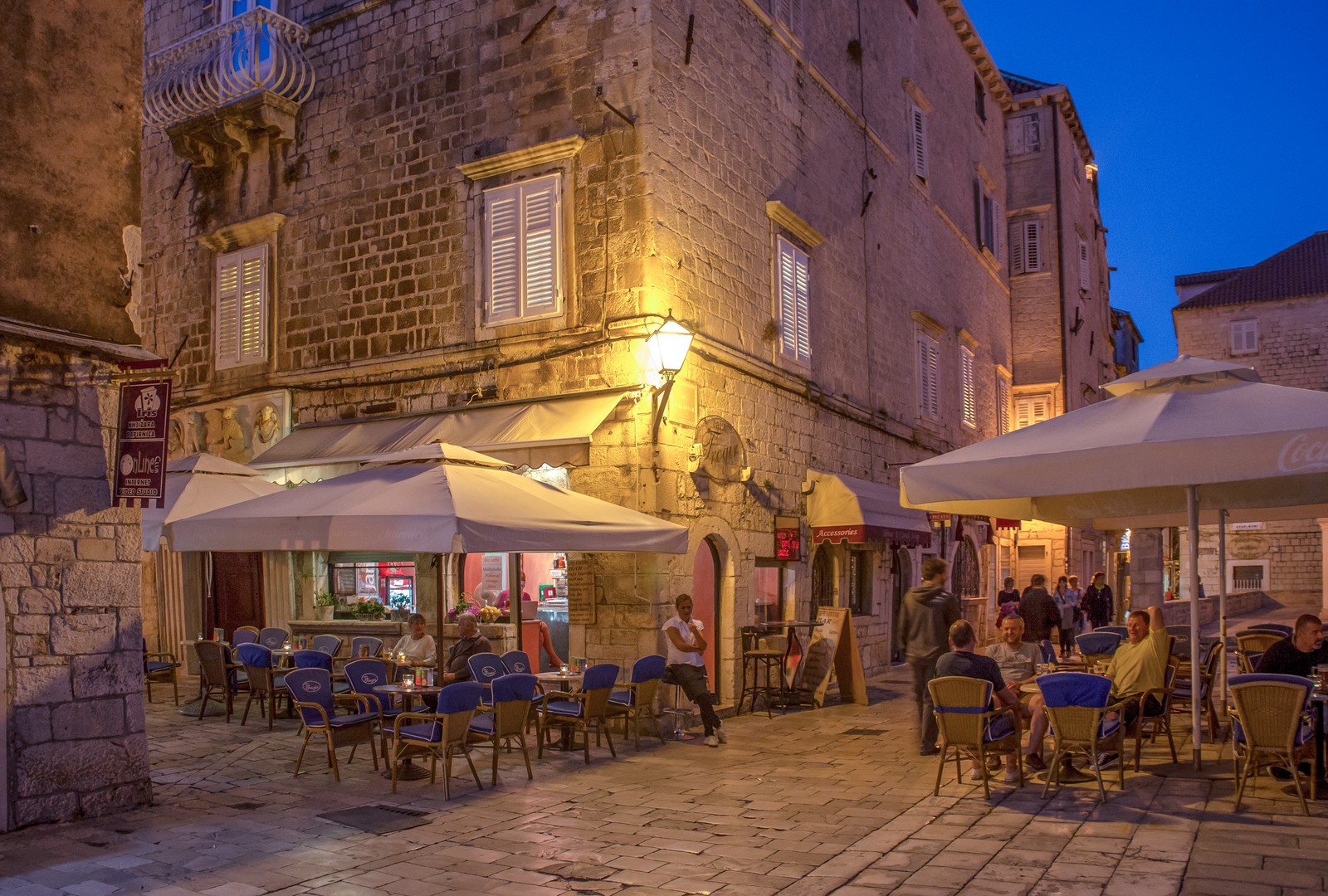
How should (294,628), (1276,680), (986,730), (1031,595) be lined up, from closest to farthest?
(1276,680)
(986,730)
(294,628)
(1031,595)

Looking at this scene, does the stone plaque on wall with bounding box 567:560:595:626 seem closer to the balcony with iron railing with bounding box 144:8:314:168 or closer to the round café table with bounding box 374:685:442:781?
the round café table with bounding box 374:685:442:781

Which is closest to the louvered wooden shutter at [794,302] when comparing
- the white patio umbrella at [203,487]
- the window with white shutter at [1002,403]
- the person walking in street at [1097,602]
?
the white patio umbrella at [203,487]

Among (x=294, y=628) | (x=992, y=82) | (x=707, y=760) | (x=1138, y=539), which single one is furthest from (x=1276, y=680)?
(x=992, y=82)

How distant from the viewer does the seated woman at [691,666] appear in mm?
10484

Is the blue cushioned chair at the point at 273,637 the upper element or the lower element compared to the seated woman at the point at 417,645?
lower

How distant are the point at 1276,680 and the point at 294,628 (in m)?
11.0

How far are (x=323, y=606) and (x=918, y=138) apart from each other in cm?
1399

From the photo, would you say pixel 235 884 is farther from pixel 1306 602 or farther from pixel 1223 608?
pixel 1306 602

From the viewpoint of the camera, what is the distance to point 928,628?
31.4 ft

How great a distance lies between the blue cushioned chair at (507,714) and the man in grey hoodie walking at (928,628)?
10.8ft

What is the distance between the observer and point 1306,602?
119 ft

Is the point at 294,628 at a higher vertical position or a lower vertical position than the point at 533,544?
lower

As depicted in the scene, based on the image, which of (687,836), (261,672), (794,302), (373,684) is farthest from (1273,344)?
(687,836)

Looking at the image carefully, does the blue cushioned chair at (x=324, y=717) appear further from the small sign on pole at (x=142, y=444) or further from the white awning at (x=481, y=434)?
the white awning at (x=481, y=434)
